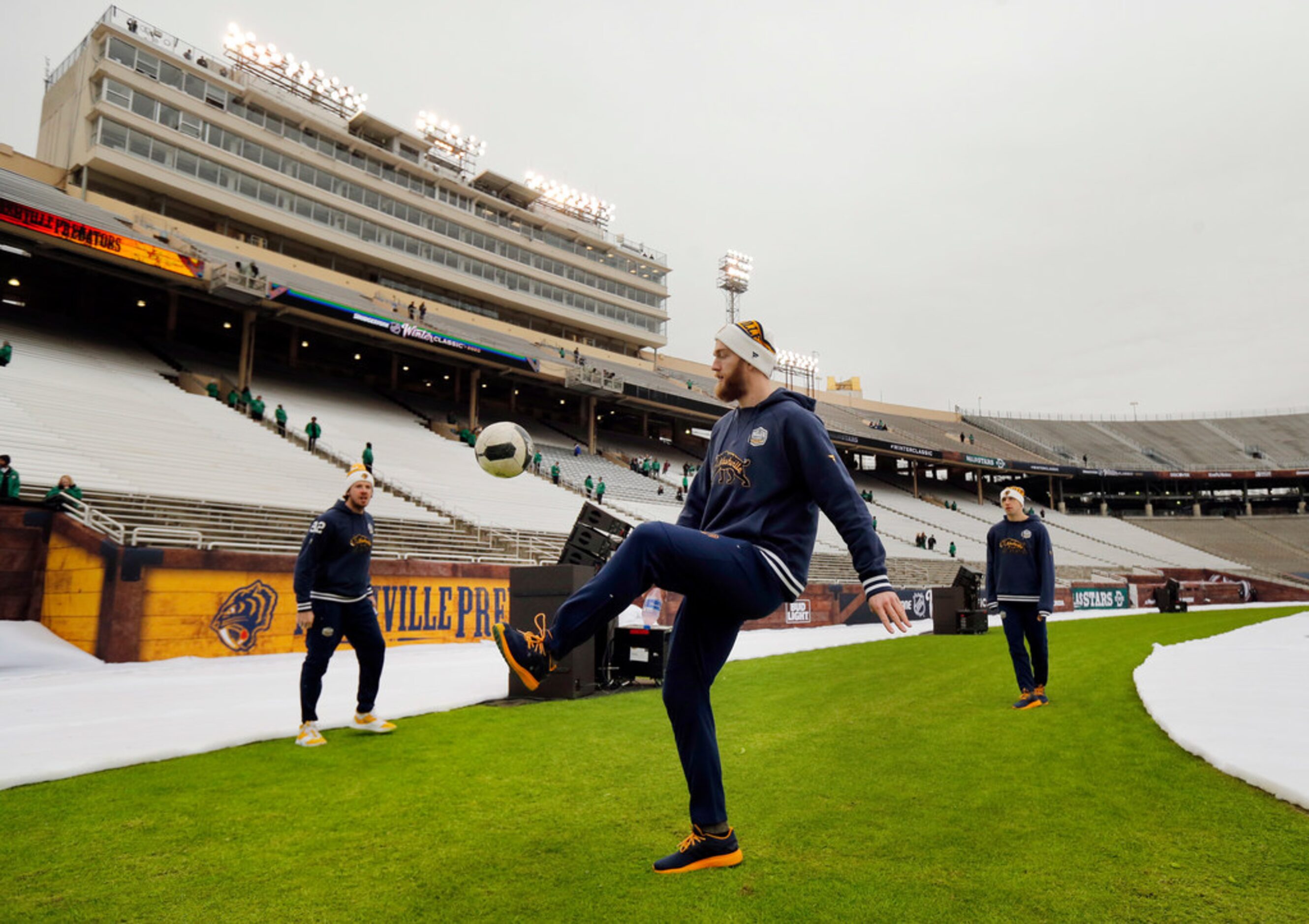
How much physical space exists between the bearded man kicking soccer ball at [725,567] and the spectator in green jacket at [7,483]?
13.0 m

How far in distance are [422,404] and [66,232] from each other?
14.8 metres

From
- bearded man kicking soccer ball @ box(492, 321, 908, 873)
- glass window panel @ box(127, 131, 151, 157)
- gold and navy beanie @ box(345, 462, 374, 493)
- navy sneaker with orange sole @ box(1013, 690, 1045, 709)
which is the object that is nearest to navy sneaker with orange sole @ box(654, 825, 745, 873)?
bearded man kicking soccer ball @ box(492, 321, 908, 873)

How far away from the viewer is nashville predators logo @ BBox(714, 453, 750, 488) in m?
2.98

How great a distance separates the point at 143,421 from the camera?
18750 millimetres

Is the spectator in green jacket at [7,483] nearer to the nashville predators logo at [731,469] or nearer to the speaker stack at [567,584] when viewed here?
the speaker stack at [567,584]

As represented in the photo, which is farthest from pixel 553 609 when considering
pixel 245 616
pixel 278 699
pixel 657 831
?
pixel 245 616

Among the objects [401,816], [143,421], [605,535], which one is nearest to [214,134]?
[143,421]

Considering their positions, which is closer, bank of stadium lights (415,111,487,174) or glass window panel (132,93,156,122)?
glass window panel (132,93,156,122)

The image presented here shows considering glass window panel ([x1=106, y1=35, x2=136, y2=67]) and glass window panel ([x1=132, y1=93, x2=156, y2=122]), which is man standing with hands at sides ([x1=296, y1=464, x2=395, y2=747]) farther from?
glass window panel ([x1=106, y1=35, x2=136, y2=67])

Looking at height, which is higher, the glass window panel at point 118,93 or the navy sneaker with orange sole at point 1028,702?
the glass window panel at point 118,93

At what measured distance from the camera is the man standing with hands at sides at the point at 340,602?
5.38m

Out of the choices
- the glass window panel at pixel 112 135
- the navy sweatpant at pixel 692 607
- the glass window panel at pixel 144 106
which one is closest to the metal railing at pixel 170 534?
the navy sweatpant at pixel 692 607

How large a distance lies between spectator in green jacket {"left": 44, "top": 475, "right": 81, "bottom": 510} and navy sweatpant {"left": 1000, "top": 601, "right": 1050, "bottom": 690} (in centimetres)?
1376

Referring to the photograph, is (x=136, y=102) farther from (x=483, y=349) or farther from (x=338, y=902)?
(x=338, y=902)
